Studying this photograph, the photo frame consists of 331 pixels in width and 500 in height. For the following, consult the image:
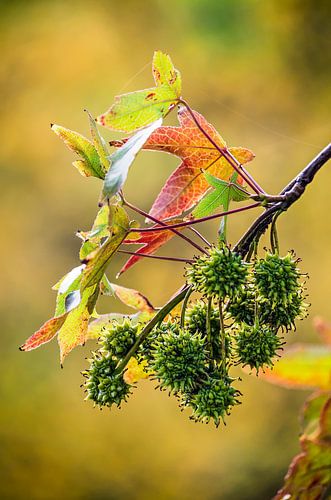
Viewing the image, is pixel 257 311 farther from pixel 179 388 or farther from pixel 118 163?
pixel 118 163

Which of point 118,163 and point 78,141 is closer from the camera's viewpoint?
point 118,163

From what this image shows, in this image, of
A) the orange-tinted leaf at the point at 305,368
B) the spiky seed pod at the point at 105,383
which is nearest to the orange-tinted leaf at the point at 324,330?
the orange-tinted leaf at the point at 305,368

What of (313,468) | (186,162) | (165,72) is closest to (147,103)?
(165,72)

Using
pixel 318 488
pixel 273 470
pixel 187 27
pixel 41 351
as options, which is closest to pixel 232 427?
pixel 273 470

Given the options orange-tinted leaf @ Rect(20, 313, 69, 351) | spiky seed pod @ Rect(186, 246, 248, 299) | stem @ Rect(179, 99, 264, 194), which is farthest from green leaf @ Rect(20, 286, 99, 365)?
stem @ Rect(179, 99, 264, 194)

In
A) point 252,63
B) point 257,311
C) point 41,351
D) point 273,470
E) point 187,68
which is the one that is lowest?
point 257,311

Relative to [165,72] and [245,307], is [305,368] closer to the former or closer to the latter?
[245,307]
